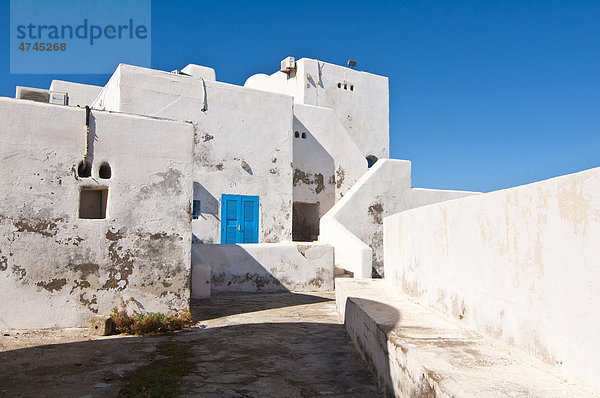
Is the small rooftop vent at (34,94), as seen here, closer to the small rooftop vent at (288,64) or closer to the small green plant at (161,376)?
the small green plant at (161,376)

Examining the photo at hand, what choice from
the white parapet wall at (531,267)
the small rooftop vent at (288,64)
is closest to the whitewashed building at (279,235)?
the white parapet wall at (531,267)

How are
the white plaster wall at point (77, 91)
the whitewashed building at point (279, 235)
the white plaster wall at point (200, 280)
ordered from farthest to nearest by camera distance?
the white plaster wall at point (77, 91), the white plaster wall at point (200, 280), the whitewashed building at point (279, 235)

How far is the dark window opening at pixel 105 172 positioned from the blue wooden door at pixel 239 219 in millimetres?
6755

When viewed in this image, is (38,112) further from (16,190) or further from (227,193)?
(227,193)

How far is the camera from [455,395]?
106 inches

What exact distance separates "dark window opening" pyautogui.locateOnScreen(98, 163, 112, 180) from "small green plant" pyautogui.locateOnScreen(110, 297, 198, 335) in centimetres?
187

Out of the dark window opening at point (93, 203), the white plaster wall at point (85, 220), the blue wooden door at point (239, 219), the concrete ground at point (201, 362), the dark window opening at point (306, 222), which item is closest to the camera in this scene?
the concrete ground at point (201, 362)

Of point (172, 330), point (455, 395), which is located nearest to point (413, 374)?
point (455, 395)

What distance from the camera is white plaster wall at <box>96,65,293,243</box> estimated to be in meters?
13.0

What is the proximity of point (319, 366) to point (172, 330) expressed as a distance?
9.05ft

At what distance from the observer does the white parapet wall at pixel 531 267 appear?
2.77 meters

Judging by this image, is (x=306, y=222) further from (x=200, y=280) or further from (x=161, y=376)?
(x=161, y=376)

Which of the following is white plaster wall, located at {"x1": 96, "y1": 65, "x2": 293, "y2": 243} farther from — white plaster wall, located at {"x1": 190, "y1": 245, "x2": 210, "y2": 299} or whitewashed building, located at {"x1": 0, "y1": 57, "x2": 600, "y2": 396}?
white plaster wall, located at {"x1": 190, "y1": 245, "x2": 210, "y2": 299}

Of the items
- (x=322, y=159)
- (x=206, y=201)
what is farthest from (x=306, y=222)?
(x=206, y=201)
